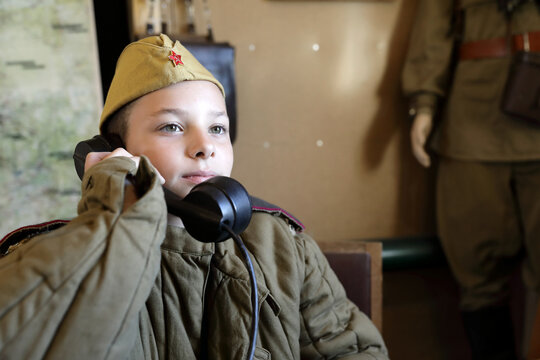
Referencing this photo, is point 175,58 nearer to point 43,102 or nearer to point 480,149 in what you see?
point 43,102

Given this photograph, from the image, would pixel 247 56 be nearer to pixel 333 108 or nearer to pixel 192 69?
pixel 333 108

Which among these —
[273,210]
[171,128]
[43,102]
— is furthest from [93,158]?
[43,102]

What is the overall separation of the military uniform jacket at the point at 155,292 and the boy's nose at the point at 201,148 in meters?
0.14

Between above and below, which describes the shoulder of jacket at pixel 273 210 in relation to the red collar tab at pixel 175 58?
below

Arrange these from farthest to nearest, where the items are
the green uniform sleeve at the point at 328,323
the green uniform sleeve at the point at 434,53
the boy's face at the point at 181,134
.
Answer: the green uniform sleeve at the point at 434,53 → the green uniform sleeve at the point at 328,323 → the boy's face at the point at 181,134

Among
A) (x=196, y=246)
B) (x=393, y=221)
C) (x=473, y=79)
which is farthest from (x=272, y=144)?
(x=196, y=246)

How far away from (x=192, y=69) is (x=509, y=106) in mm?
1170

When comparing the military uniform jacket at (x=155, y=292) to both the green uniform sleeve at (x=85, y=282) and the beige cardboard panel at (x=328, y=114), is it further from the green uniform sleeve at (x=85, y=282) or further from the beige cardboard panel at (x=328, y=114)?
the beige cardboard panel at (x=328, y=114)

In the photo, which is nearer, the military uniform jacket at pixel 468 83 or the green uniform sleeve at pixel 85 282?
the green uniform sleeve at pixel 85 282

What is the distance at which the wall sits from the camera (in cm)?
179

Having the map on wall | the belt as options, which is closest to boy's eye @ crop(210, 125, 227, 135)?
the map on wall

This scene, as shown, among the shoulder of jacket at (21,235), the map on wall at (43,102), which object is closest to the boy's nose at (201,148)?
the shoulder of jacket at (21,235)

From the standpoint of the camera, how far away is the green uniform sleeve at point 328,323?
92 centimetres

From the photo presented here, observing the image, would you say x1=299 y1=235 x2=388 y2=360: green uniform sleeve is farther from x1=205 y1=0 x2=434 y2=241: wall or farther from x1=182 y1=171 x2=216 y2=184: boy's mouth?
A: x1=205 y1=0 x2=434 y2=241: wall
